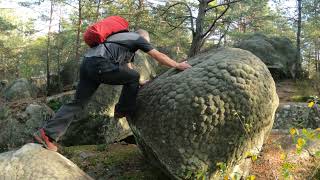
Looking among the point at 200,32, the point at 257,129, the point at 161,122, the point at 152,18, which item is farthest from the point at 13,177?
the point at 152,18

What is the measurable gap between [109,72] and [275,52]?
13822 mm

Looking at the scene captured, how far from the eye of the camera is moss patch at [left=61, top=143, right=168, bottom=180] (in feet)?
20.0

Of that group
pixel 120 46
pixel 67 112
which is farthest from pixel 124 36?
pixel 67 112

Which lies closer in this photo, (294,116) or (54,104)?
(294,116)

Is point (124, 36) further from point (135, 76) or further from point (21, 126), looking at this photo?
point (21, 126)

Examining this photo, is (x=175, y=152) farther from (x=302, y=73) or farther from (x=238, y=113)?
(x=302, y=73)

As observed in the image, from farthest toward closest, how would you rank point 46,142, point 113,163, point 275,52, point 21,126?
point 275,52, point 21,126, point 113,163, point 46,142

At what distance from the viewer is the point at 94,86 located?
5352mm

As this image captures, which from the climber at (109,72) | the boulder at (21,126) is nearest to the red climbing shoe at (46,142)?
the climber at (109,72)

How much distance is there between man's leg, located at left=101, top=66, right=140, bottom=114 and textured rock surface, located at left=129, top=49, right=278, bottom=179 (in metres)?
0.20

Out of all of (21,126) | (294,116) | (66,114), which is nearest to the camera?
(66,114)

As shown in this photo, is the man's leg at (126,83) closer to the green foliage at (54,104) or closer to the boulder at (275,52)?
the green foliage at (54,104)

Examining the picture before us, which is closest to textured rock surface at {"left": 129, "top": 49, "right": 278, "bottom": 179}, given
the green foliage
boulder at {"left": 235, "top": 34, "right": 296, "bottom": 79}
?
the green foliage

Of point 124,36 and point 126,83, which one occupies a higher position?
point 124,36
